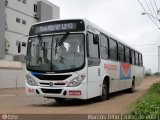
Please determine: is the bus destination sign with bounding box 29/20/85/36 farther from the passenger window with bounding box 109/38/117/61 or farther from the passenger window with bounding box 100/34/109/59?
the passenger window with bounding box 109/38/117/61

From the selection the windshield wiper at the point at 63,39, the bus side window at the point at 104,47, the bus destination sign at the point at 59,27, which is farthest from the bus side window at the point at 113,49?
the windshield wiper at the point at 63,39

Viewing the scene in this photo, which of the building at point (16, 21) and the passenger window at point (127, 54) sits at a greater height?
the building at point (16, 21)

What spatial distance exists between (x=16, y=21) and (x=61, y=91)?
31.6 m

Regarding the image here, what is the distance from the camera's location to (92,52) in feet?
51.9

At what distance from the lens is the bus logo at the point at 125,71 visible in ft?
71.8

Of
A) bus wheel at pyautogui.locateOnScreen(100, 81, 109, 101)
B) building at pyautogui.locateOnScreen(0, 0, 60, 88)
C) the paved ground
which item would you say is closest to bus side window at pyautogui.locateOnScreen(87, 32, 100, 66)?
bus wheel at pyautogui.locateOnScreen(100, 81, 109, 101)

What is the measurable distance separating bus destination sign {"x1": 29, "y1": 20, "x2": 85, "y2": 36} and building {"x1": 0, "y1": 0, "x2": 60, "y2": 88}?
22.5m

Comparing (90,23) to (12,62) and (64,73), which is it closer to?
(64,73)

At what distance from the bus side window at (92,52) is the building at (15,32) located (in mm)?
22697

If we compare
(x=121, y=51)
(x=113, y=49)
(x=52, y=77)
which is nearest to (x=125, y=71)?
(x=121, y=51)

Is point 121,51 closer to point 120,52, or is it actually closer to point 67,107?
point 120,52

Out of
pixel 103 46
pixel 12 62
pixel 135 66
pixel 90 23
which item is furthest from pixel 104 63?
pixel 12 62

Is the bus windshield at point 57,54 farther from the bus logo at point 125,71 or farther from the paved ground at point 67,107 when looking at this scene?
the bus logo at point 125,71

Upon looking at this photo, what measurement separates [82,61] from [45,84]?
1713 millimetres
